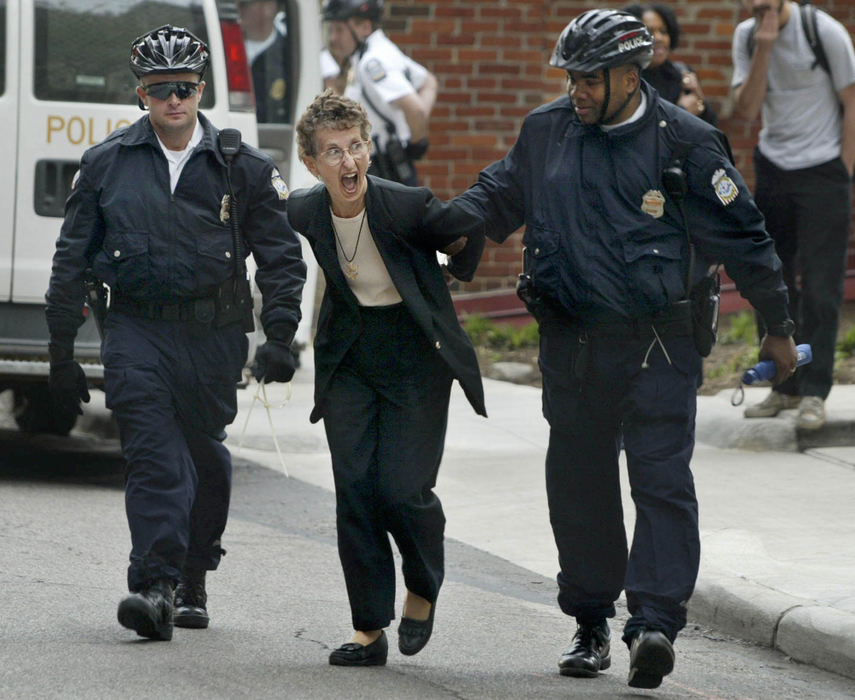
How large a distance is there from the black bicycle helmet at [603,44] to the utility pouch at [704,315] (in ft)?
2.22

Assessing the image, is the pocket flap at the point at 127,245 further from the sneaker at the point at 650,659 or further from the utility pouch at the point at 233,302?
the sneaker at the point at 650,659

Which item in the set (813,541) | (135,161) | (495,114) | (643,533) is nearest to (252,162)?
(135,161)

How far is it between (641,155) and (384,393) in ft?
3.31

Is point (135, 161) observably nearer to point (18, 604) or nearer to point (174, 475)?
point (174, 475)

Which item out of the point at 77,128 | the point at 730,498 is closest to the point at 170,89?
the point at 77,128

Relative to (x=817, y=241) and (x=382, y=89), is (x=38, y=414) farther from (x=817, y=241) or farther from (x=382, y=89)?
(x=817, y=241)

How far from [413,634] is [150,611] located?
0.77 metres

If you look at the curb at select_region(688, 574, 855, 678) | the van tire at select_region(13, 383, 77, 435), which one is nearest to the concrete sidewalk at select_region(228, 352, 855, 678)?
the curb at select_region(688, 574, 855, 678)

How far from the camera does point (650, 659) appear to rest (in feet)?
16.0

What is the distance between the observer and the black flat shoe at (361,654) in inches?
203

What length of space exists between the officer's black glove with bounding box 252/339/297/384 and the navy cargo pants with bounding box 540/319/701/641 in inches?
31.0

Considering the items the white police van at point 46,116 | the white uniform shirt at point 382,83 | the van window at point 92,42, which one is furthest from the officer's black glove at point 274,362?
the white uniform shirt at point 382,83

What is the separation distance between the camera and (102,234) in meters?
5.68

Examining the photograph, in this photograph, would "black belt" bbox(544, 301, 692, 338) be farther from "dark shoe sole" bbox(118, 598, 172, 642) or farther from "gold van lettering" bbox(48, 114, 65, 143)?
"gold van lettering" bbox(48, 114, 65, 143)
